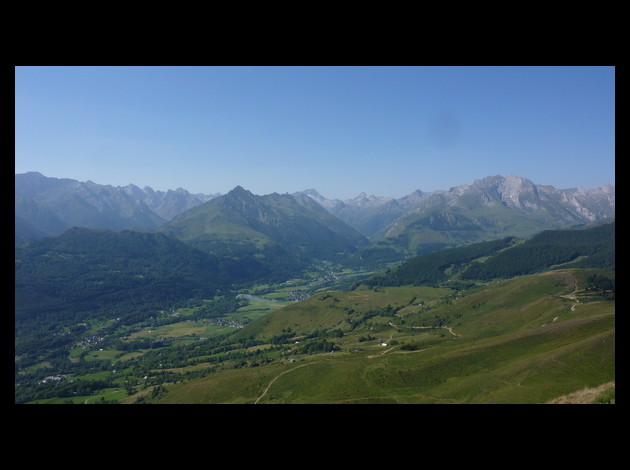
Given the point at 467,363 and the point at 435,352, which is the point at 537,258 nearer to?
the point at 435,352

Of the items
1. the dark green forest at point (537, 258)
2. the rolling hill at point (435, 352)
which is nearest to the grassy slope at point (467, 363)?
the rolling hill at point (435, 352)

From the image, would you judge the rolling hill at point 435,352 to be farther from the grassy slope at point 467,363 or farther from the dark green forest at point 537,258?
the dark green forest at point 537,258

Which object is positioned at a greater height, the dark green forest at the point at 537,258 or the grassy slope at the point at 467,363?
the dark green forest at the point at 537,258

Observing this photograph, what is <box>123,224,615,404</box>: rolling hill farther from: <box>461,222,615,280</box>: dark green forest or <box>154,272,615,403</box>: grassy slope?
<box>461,222,615,280</box>: dark green forest

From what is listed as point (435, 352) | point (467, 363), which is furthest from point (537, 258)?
point (467, 363)

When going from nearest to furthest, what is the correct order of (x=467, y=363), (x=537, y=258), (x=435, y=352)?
(x=467, y=363)
(x=435, y=352)
(x=537, y=258)
